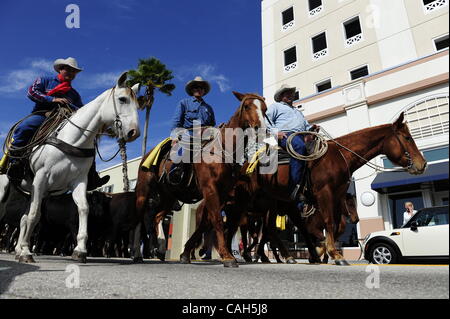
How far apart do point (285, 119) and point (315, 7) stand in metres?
20.2

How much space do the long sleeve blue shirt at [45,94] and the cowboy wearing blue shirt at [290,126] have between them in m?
3.96

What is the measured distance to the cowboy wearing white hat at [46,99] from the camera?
17.6 feet

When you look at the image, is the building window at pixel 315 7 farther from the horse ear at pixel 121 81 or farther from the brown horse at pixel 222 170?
the horse ear at pixel 121 81

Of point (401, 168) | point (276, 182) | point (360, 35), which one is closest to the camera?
point (401, 168)

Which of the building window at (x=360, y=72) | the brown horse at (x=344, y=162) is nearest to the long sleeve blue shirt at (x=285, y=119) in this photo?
A: the brown horse at (x=344, y=162)

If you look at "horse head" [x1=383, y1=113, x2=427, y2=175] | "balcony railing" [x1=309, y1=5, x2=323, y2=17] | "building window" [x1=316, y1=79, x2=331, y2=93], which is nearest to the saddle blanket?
"horse head" [x1=383, y1=113, x2=427, y2=175]

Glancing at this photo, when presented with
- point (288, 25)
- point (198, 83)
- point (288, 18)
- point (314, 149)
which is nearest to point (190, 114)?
point (198, 83)

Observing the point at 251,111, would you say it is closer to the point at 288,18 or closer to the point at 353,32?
the point at 353,32

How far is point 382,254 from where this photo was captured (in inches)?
252

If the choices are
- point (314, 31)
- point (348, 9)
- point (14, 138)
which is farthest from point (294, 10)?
point (14, 138)

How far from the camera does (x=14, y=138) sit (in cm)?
539
